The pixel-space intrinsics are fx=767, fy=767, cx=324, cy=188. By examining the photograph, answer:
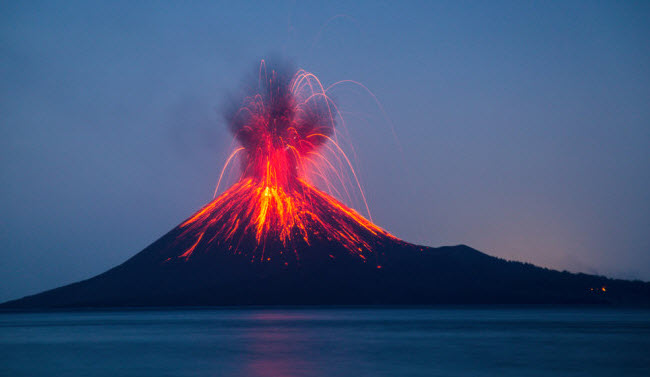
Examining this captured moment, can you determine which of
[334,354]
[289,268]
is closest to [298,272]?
[289,268]

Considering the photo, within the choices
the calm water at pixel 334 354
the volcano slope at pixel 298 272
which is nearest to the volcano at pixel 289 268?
the volcano slope at pixel 298 272

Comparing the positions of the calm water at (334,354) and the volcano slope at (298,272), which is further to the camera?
the volcano slope at (298,272)

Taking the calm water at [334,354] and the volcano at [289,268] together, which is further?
the volcano at [289,268]

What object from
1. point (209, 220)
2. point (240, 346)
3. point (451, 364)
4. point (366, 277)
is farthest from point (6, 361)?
point (209, 220)

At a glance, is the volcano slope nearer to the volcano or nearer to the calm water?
the volcano

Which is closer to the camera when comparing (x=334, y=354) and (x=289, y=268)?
(x=334, y=354)

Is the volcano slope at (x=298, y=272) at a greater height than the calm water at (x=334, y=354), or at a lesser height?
greater

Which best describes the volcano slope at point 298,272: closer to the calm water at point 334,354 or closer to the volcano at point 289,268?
the volcano at point 289,268

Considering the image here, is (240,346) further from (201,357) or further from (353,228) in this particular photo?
(353,228)

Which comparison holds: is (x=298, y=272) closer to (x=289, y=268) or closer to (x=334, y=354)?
(x=289, y=268)
